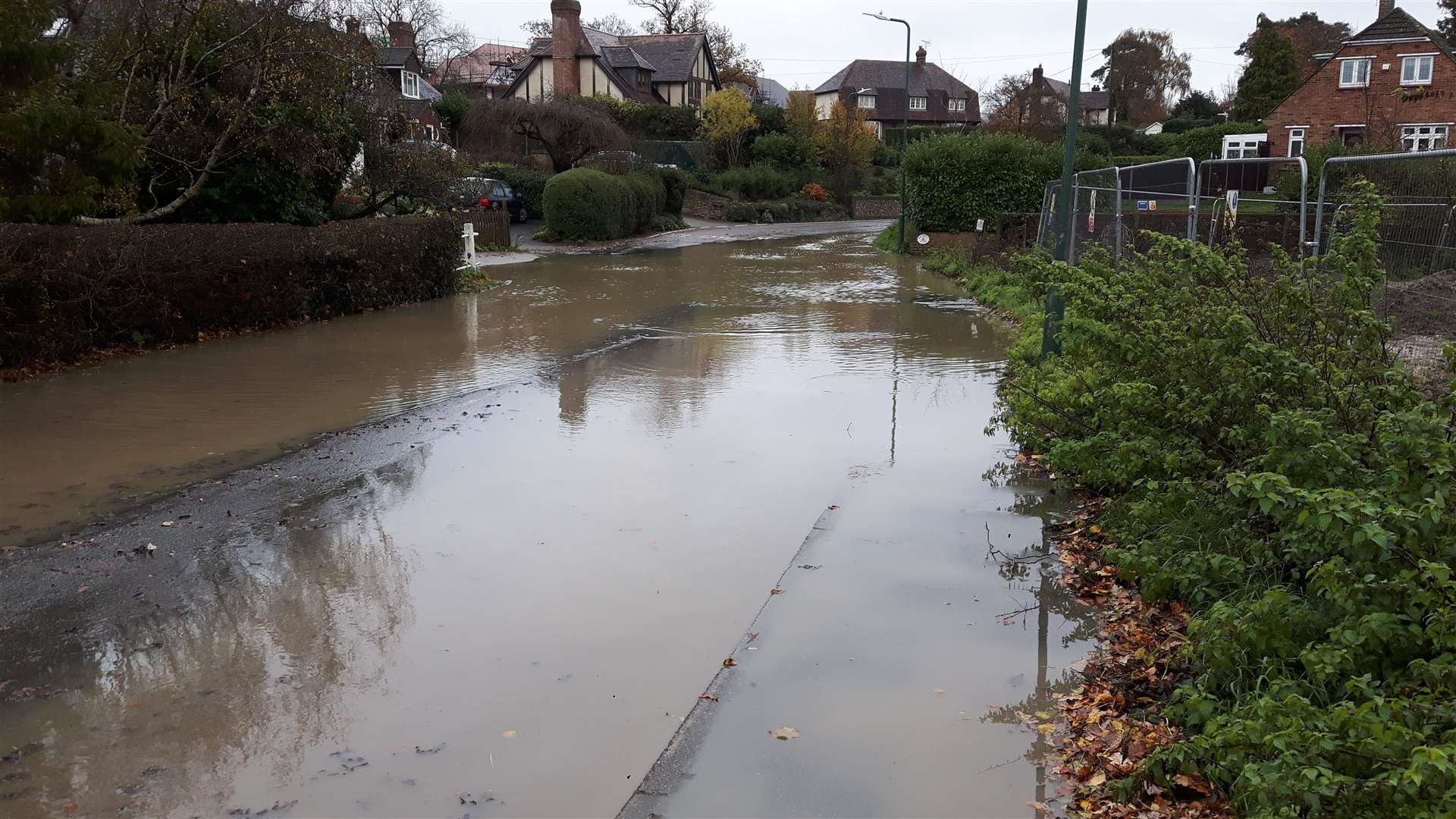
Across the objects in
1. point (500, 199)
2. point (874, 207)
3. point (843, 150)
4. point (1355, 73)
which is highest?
point (1355, 73)

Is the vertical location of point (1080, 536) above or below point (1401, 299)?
below

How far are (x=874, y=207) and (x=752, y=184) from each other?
26.4 ft

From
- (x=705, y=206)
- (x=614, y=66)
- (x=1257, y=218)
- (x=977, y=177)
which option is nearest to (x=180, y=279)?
(x=1257, y=218)

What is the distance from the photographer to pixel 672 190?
153 ft

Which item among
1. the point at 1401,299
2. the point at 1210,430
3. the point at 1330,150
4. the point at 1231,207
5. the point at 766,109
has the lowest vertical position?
the point at 1210,430

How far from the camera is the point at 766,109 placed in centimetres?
→ 5869

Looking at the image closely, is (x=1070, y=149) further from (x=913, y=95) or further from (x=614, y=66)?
(x=913, y=95)

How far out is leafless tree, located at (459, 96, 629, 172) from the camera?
42.9 metres

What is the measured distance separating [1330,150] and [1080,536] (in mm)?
17038

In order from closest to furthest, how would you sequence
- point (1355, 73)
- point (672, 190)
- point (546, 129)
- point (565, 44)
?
point (1355, 73) < point (546, 129) < point (672, 190) < point (565, 44)

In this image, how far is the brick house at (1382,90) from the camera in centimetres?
3891

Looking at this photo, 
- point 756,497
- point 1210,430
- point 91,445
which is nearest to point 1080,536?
point 1210,430

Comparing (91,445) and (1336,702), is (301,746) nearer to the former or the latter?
(1336,702)

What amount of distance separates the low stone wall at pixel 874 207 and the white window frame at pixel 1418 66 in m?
22.5
